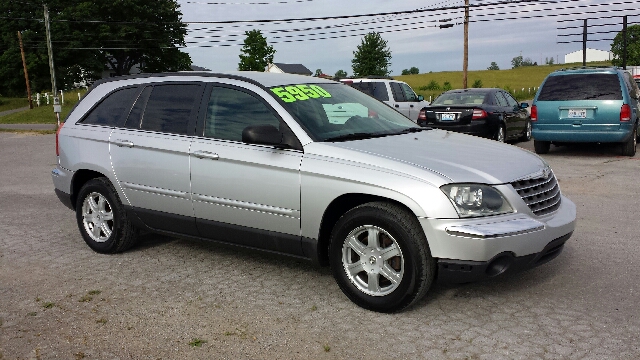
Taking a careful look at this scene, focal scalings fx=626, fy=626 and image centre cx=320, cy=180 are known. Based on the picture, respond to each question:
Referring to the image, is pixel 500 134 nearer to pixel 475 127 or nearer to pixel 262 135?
pixel 475 127

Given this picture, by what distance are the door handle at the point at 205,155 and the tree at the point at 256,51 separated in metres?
70.7

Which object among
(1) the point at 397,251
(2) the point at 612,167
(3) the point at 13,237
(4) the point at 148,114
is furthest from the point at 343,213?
(2) the point at 612,167

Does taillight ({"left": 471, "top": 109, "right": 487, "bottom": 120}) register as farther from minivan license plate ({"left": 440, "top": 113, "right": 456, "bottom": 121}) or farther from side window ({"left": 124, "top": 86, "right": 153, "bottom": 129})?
side window ({"left": 124, "top": 86, "right": 153, "bottom": 129})

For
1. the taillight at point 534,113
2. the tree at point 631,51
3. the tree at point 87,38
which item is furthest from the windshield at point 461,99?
the tree at point 631,51

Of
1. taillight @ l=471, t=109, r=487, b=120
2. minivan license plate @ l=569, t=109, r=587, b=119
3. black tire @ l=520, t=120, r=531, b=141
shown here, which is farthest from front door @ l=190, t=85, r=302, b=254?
black tire @ l=520, t=120, r=531, b=141

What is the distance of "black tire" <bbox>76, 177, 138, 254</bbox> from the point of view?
19.1 ft

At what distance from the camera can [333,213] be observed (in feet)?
14.8

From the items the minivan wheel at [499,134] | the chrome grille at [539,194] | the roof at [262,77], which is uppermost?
the roof at [262,77]

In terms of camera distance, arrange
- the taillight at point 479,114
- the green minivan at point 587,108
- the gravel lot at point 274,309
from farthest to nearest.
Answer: the taillight at point 479,114, the green minivan at point 587,108, the gravel lot at point 274,309

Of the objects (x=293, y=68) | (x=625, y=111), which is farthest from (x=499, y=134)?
(x=293, y=68)

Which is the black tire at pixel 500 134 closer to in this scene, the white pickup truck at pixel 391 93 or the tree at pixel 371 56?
the white pickup truck at pixel 391 93

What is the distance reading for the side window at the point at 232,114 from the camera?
4.90 meters

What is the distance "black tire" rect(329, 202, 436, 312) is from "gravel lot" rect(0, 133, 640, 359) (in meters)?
0.14

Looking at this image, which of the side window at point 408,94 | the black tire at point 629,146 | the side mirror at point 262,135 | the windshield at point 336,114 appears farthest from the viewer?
the side window at point 408,94
